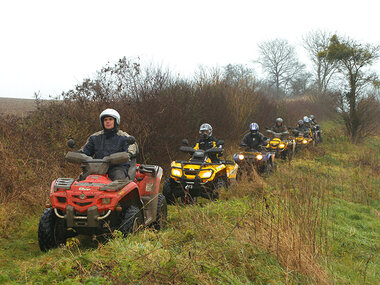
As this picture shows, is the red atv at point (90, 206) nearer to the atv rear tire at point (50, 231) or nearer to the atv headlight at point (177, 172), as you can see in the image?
the atv rear tire at point (50, 231)

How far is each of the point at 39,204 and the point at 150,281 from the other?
4.52m

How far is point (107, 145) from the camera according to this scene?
557cm

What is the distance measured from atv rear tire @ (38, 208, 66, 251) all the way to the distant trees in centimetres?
2162

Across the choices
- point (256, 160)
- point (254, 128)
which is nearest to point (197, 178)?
point (256, 160)

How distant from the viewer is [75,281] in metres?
3.05

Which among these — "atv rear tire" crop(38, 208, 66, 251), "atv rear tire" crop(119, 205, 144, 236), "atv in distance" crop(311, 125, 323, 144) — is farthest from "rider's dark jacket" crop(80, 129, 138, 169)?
"atv in distance" crop(311, 125, 323, 144)

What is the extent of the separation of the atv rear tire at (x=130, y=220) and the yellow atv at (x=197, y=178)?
223cm

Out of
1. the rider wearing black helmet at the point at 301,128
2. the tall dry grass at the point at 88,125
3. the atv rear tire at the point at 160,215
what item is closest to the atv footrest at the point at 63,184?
the atv rear tire at the point at 160,215

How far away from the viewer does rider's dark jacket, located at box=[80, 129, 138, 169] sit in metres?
5.51

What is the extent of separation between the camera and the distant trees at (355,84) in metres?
22.4

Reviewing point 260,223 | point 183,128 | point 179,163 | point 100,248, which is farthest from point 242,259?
point 183,128

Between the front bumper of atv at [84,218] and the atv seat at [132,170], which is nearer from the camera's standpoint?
the front bumper of atv at [84,218]

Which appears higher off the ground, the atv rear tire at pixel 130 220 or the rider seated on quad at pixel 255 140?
the rider seated on quad at pixel 255 140

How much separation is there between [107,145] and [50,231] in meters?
1.54
